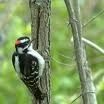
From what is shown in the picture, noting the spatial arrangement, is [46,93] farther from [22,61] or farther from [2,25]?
[2,25]

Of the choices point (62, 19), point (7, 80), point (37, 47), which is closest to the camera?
point (37, 47)

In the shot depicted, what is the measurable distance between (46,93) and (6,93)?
109 inches

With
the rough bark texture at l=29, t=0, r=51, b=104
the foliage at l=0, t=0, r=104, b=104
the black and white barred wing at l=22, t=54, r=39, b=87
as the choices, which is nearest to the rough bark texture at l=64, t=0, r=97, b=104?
the rough bark texture at l=29, t=0, r=51, b=104

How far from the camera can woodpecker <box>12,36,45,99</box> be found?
18.3 feet

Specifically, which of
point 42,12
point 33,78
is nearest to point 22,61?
point 33,78

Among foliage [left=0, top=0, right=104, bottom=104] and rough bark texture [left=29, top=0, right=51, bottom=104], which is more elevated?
foliage [left=0, top=0, right=104, bottom=104]

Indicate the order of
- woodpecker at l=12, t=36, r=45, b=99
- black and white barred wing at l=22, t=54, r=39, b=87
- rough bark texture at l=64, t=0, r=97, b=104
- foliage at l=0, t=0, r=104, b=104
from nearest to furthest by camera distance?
rough bark texture at l=64, t=0, r=97, b=104 → woodpecker at l=12, t=36, r=45, b=99 → black and white barred wing at l=22, t=54, r=39, b=87 → foliage at l=0, t=0, r=104, b=104

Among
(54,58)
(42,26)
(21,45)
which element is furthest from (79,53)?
(54,58)

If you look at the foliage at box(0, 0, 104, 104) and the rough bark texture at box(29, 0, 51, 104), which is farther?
the foliage at box(0, 0, 104, 104)

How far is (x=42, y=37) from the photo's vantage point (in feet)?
17.3

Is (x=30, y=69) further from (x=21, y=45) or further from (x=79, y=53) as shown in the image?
(x=79, y=53)

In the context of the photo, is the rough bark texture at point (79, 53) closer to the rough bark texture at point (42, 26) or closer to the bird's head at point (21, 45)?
the rough bark texture at point (42, 26)

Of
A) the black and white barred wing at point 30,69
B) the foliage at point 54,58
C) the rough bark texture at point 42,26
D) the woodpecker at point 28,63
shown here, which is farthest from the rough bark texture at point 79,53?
the foliage at point 54,58

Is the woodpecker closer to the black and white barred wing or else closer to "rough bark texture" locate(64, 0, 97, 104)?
the black and white barred wing
